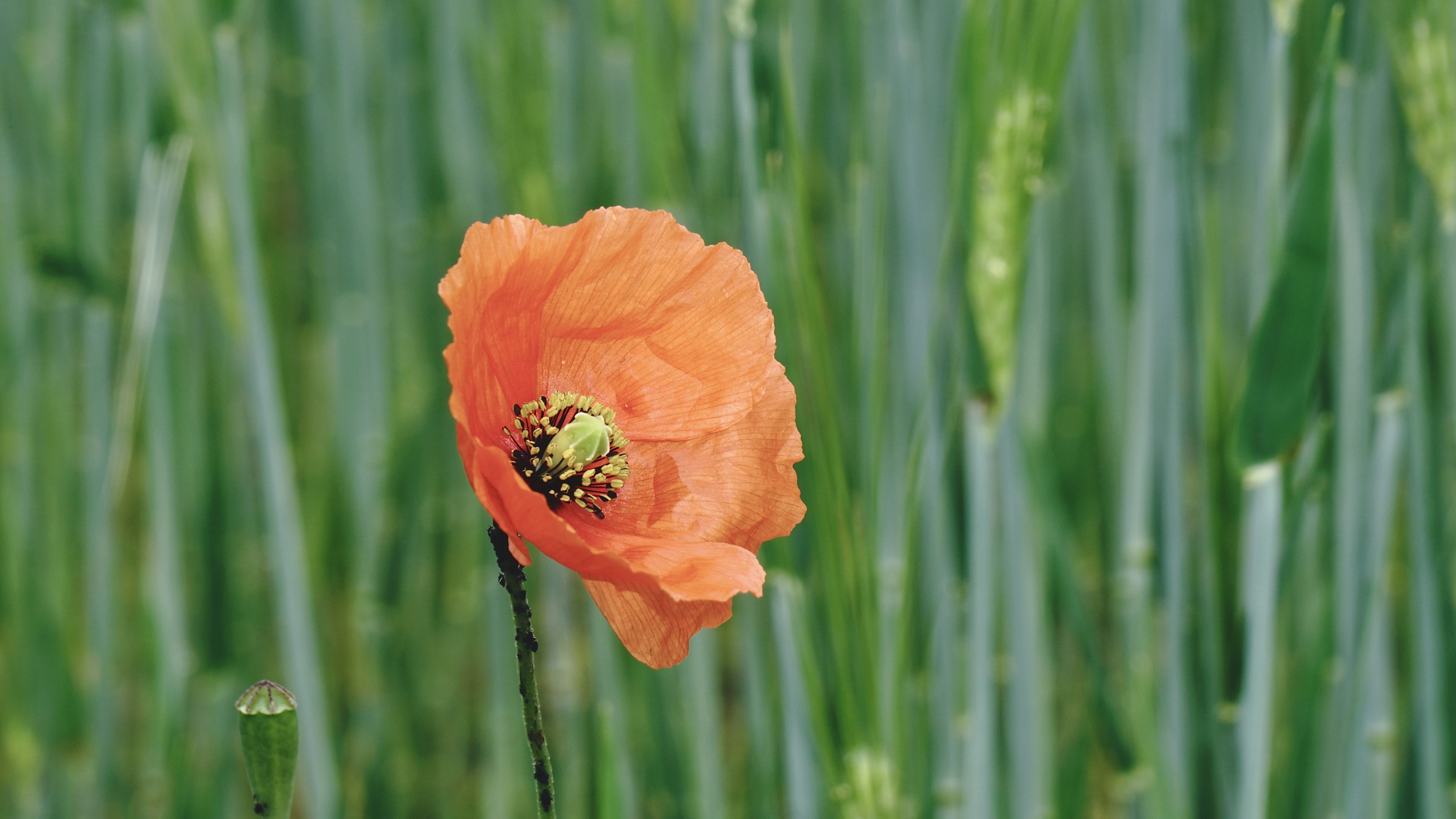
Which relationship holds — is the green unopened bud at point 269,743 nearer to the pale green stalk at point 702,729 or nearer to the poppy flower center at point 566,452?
the poppy flower center at point 566,452

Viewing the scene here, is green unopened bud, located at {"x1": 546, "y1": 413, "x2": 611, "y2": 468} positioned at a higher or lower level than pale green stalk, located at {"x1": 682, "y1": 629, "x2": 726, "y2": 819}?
higher

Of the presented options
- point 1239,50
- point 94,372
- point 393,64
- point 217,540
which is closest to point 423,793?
point 217,540

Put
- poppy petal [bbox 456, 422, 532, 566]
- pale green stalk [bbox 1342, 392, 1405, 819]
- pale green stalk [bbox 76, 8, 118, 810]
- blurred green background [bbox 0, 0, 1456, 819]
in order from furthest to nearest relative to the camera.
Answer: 1. pale green stalk [bbox 76, 8, 118, 810]
2. pale green stalk [bbox 1342, 392, 1405, 819]
3. blurred green background [bbox 0, 0, 1456, 819]
4. poppy petal [bbox 456, 422, 532, 566]

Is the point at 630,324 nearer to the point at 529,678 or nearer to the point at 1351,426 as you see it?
the point at 529,678

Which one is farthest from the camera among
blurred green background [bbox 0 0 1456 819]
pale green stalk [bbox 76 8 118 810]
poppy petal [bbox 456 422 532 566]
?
pale green stalk [bbox 76 8 118 810]

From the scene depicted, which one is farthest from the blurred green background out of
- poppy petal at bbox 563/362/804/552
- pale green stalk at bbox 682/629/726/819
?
poppy petal at bbox 563/362/804/552

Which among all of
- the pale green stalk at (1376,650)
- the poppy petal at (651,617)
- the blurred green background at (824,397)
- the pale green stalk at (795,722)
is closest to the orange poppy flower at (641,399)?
the poppy petal at (651,617)

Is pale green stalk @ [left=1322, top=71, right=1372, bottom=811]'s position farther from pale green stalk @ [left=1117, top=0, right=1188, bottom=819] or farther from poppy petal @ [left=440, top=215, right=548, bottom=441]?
poppy petal @ [left=440, top=215, right=548, bottom=441]

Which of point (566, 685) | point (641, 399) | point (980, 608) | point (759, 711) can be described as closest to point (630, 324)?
point (641, 399)

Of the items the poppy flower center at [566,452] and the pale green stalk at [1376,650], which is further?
the pale green stalk at [1376,650]
